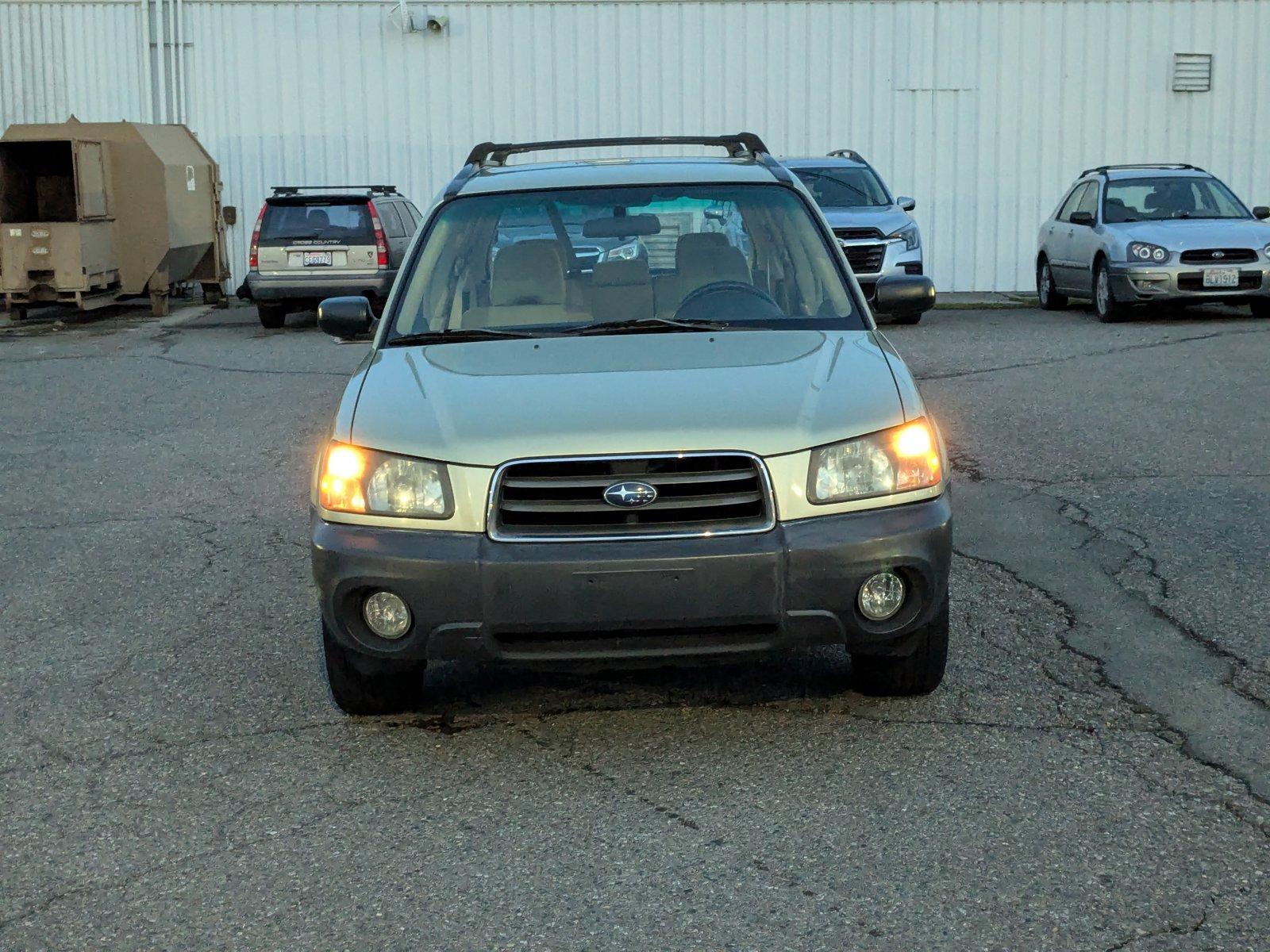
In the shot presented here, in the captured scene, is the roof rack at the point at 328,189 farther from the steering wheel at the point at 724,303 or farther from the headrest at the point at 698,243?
the steering wheel at the point at 724,303

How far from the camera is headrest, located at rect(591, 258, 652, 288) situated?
19.6ft

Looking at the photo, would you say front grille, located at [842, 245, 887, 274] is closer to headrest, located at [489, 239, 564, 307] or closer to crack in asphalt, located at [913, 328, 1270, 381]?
crack in asphalt, located at [913, 328, 1270, 381]

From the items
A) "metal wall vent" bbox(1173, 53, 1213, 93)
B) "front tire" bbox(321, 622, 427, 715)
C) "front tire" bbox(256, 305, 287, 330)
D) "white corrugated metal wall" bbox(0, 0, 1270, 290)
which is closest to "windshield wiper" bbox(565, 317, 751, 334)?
"front tire" bbox(321, 622, 427, 715)

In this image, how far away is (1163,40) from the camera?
26641 millimetres

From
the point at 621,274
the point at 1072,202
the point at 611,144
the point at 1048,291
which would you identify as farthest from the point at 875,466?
the point at 1048,291

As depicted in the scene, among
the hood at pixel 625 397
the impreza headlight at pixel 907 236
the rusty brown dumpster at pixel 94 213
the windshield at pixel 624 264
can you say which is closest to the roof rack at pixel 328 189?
the rusty brown dumpster at pixel 94 213

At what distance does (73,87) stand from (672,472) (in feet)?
80.6

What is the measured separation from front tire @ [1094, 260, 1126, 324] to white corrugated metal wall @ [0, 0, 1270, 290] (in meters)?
7.93

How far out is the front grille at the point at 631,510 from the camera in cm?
461

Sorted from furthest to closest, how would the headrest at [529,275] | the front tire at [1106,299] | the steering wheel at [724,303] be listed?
1. the front tire at [1106,299]
2. the headrest at [529,275]
3. the steering wheel at [724,303]

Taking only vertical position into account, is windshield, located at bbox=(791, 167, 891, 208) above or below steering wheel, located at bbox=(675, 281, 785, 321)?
above

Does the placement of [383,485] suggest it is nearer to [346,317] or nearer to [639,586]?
[639,586]

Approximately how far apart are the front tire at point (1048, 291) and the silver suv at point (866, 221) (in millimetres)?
1977

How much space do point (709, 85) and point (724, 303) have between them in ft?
69.9
